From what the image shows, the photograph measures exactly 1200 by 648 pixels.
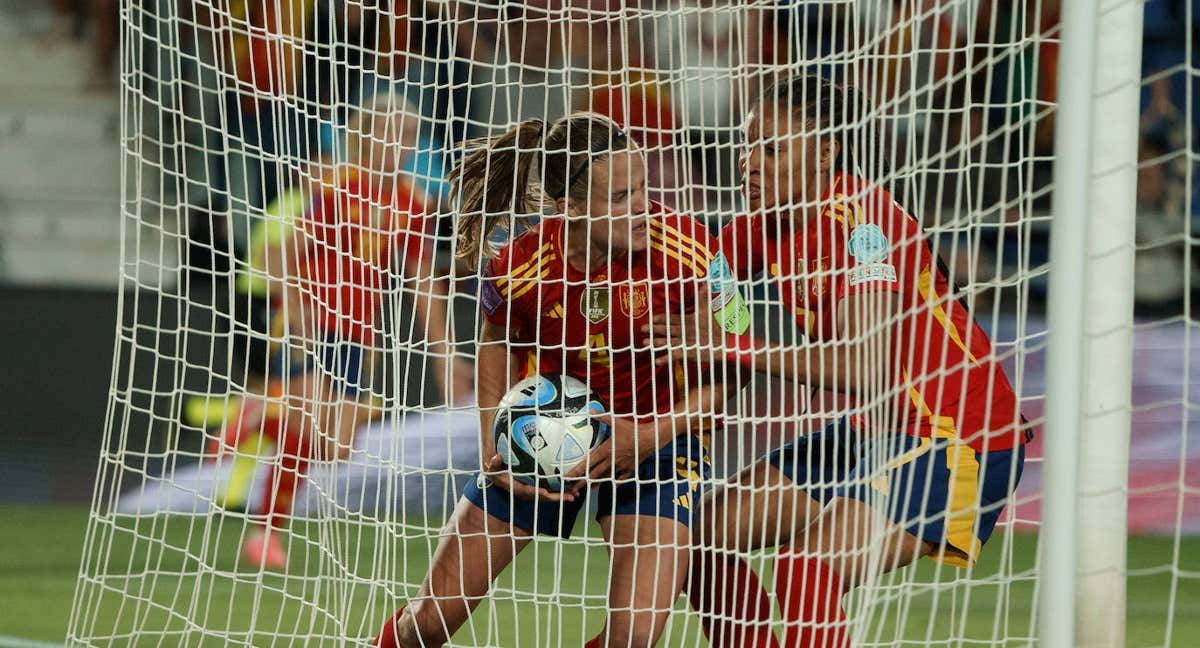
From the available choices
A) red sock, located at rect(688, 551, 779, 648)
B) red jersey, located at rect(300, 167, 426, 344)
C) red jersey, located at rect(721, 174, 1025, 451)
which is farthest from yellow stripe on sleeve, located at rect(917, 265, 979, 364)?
red jersey, located at rect(300, 167, 426, 344)

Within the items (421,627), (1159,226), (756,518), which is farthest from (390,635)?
(1159,226)

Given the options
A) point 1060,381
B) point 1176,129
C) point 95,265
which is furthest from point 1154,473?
point 95,265

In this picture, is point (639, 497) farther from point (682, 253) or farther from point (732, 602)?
point (682, 253)

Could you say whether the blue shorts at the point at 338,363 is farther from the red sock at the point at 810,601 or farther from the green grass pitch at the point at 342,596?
the red sock at the point at 810,601

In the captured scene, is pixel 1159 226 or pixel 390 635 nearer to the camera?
pixel 390 635

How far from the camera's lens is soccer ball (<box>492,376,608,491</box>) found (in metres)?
3.30

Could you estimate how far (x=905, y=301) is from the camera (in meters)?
3.21

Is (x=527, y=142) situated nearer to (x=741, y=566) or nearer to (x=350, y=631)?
(x=741, y=566)

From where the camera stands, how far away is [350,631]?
14.9 feet

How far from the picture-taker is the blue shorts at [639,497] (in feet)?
10.9

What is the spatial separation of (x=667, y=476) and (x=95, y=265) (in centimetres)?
653

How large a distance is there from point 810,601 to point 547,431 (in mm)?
667

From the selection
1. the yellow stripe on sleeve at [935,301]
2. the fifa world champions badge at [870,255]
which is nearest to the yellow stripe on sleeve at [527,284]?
the fifa world champions badge at [870,255]

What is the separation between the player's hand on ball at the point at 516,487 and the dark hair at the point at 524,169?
0.54 metres
